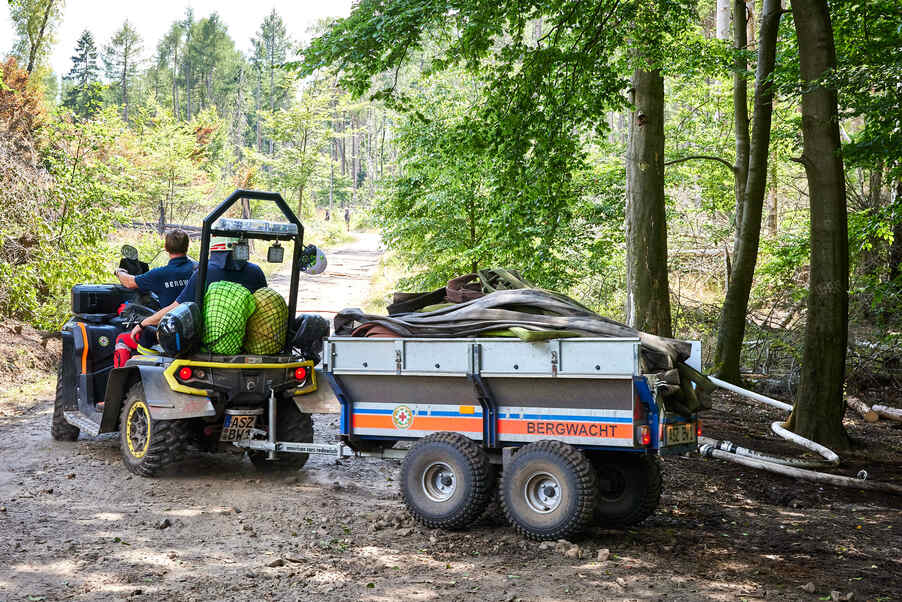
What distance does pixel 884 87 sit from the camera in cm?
1004

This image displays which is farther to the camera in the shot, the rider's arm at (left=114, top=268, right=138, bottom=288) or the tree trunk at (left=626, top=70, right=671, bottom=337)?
the tree trunk at (left=626, top=70, right=671, bottom=337)

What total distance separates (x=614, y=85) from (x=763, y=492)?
6.24m

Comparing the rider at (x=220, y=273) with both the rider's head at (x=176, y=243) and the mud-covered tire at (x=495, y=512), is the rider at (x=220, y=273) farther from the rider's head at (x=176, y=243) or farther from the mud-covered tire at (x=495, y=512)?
the mud-covered tire at (x=495, y=512)

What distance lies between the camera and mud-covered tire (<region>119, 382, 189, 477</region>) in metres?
7.38

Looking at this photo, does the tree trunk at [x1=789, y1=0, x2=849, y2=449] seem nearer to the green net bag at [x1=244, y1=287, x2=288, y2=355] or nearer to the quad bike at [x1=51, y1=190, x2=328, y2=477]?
the quad bike at [x1=51, y1=190, x2=328, y2=477]

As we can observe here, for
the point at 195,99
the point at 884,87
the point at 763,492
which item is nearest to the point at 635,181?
the point at 884,87

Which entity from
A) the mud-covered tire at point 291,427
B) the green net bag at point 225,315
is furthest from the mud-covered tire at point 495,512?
the green net bag at point 225,315

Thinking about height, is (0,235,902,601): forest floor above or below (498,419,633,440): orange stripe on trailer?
below

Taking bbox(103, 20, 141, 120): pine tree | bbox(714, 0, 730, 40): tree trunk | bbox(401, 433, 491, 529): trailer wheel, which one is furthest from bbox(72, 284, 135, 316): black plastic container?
bbox(103, 20, 141, 120): pine tree

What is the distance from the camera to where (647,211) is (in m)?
12.5

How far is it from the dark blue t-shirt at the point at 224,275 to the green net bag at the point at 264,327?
236mm

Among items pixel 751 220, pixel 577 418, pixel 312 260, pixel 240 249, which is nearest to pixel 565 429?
pixel 577 418

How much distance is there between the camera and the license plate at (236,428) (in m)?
7.57

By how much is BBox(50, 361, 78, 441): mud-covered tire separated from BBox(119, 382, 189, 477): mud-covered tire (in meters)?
1.58
